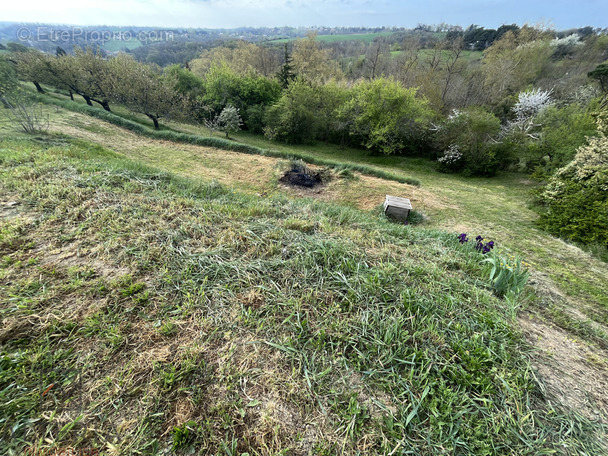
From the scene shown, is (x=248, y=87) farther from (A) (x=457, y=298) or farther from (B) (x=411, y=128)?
(A) (x=457, y=298)

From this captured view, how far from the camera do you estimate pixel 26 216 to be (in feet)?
10.3

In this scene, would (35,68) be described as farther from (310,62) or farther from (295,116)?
(310,62)

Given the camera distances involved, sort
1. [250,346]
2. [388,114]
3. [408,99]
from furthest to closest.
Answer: [388,114], [408,99], [250,346]

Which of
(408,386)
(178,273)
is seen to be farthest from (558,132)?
(178,273)

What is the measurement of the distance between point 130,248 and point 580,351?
508 cm

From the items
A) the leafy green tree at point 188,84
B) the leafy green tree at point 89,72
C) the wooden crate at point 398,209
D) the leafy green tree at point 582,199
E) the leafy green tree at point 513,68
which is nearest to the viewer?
the leafy green tree at point 582,199

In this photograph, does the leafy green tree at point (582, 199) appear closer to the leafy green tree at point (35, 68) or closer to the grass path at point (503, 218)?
the grass path at point (503, 218)

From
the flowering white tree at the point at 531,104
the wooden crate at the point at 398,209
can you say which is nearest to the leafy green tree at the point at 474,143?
the flowering white tree at the point at 531,104

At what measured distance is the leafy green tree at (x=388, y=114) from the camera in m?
18.9

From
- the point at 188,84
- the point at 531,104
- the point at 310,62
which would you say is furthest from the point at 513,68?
the point at 188,84

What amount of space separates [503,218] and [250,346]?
38.2ft

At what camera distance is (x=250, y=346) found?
75.7 inches

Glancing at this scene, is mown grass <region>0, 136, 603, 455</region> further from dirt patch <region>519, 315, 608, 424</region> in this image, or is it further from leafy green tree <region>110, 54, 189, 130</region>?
leafy green tree <region>110, 54, 189, 130</region>

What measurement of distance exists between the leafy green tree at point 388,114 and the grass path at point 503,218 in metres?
2.11
